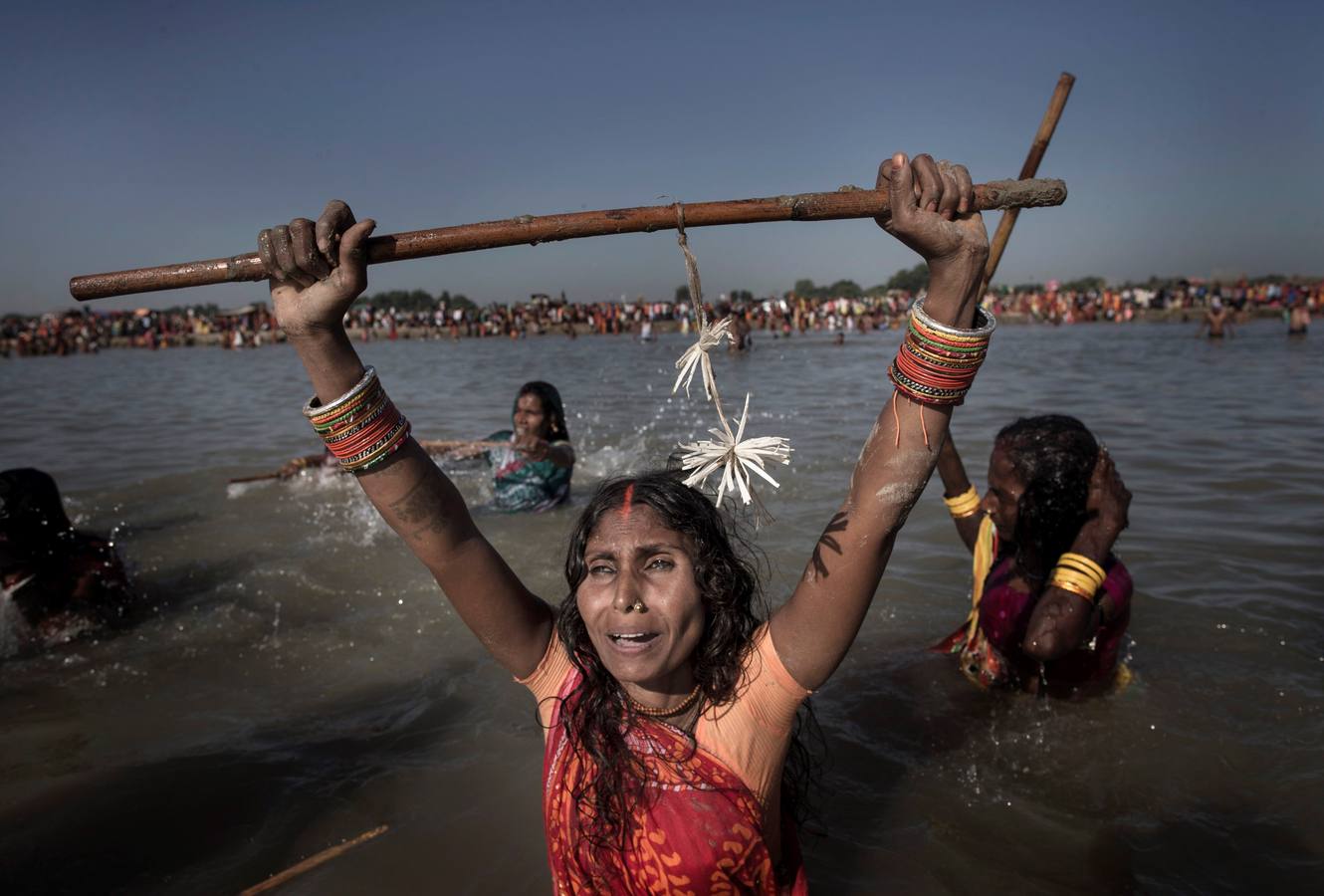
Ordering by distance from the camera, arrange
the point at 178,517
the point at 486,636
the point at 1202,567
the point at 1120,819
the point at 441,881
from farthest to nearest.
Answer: the point at 178,517 → the point at 1202,567 → the point at 1120,819 → the point at 441,881 → the point at 486,636

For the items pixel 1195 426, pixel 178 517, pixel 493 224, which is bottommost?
pixel 178 517

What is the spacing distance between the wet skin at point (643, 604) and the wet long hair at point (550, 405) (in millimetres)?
4985

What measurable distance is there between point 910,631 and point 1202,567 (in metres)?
2.30

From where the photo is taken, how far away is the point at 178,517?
7992 mm

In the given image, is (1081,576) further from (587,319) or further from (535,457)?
(587,319)

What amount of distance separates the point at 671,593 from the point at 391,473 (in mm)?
644

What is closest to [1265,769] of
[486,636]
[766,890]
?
[766,890]

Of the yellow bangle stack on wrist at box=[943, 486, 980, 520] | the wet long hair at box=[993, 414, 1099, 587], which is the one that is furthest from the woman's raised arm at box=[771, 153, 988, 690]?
the yellow bangle stack on wrist at box=[943, 486, 980, 520]

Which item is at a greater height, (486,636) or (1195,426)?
(486,636)

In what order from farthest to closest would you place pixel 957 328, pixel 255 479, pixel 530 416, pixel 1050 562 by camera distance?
pixel 255 479 → pixel 530 416 → pixel 1050 562 → pixel 957 328

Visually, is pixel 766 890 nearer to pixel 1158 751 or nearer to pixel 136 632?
pixel 1158 751

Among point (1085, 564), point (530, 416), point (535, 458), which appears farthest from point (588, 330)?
point (1085, 564)

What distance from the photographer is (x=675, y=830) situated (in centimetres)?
169

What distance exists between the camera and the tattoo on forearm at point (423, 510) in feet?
5.80
